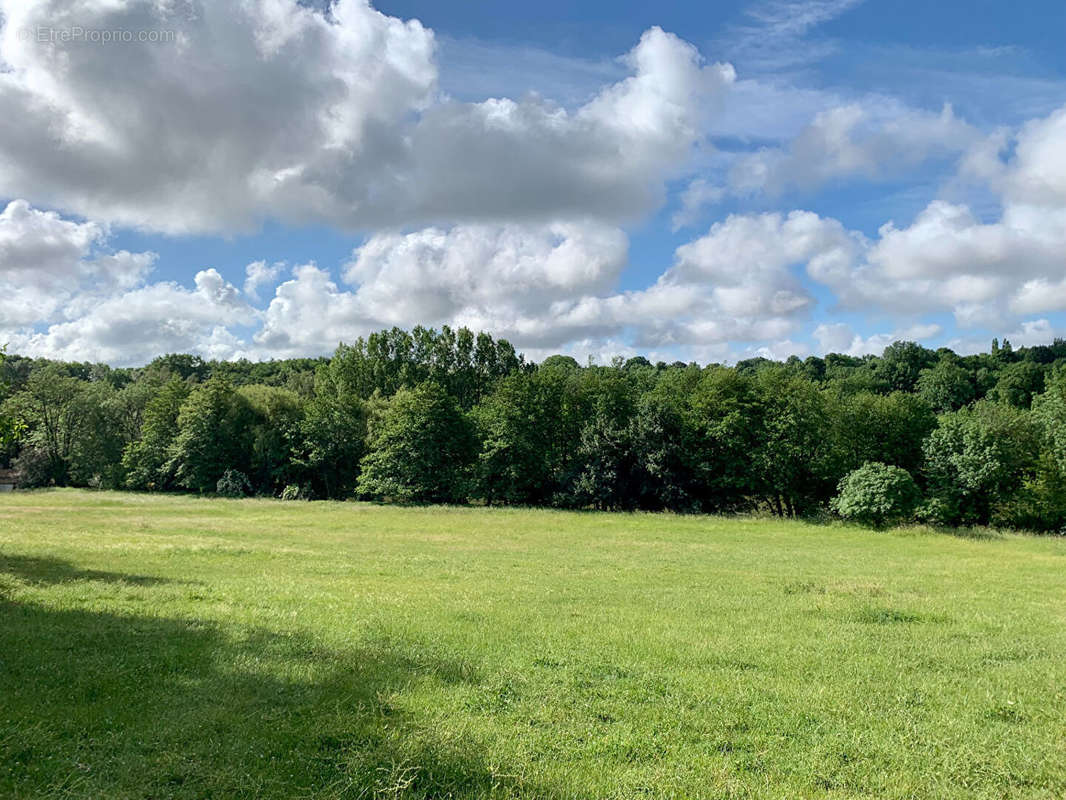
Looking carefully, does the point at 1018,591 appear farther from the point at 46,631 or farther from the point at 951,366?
the point at 951,366

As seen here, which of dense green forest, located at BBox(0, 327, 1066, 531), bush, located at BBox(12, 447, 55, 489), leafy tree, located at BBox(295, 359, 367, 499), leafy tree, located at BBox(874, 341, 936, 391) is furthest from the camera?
leafy tree, located at BBox(874, 341, 936, 391)

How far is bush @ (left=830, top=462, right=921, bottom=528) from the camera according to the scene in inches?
1666

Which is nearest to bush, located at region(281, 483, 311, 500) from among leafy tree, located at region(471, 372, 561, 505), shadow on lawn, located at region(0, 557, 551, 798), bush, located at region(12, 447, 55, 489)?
leafy tree, located at region(471, 372, 561, 505)

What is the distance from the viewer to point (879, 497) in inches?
1658

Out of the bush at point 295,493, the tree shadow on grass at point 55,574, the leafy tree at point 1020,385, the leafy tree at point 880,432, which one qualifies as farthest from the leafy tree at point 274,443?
the leafy tree at point 1020,385

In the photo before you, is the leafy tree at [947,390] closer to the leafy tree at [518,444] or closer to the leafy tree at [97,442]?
the leafy tree at [518,444]

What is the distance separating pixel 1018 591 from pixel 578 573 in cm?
1501

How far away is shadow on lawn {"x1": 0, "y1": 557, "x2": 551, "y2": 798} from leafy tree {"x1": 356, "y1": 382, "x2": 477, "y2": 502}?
47.3 meters

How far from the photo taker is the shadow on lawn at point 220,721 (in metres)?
6.43

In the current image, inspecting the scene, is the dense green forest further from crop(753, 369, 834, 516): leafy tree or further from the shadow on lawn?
the shadow on lawn

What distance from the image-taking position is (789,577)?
2216cm

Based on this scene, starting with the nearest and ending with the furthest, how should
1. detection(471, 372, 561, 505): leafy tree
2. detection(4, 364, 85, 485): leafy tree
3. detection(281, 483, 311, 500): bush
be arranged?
1. detection(471, 372, 561, 505): leafy tree
2. detection(281, 483, 311, 500): bush
3. detection(4, 364, 85, 485): leafy tree

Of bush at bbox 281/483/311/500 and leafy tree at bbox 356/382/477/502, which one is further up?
leafy tree at bbox 356/382/477/502

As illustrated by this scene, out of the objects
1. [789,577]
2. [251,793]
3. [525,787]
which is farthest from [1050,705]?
[789,577]
